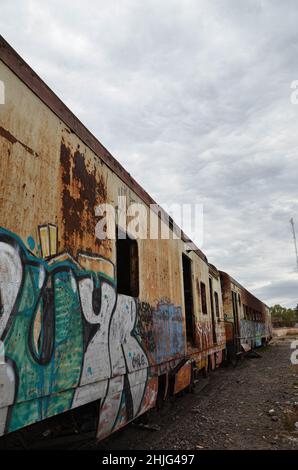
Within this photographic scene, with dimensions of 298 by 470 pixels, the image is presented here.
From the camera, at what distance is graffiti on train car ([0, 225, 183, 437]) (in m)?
2.08

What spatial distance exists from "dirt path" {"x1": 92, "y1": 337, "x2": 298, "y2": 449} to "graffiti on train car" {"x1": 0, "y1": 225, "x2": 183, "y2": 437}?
885 mm

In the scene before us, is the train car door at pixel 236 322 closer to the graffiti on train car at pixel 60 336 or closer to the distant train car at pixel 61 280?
the distant train car at pixel 61 280

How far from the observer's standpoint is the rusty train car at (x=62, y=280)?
7.06 ft

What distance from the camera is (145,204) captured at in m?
4.90

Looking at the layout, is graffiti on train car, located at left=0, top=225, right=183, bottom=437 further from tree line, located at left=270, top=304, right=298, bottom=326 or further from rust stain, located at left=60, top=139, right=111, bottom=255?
tree line, located at left=270, top=304, right=298, bottom=326

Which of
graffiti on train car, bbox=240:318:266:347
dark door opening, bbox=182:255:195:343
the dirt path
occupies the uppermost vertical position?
dark door opening, bbox=182:255:195:343

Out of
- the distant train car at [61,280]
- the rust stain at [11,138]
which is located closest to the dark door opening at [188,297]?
the distant train car at [61,280]

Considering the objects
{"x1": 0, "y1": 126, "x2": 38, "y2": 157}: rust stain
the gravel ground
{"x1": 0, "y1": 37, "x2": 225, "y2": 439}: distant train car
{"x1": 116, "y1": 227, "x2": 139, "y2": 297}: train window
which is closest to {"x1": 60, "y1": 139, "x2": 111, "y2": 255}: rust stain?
{"x1": 0, "y1": 37, "x2": 225, "y2": 439}: distant train car

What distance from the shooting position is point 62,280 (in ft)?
8.54

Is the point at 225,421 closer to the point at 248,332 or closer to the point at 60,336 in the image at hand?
the point at 60,336

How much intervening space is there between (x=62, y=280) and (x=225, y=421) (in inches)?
159

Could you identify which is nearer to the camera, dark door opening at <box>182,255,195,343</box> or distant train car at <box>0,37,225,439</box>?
distant train car at <box>0,37,225,439</box>

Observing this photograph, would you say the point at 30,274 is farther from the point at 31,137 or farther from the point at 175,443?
the point at 175,443

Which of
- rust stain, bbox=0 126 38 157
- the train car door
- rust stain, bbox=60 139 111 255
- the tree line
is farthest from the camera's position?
the tree line
